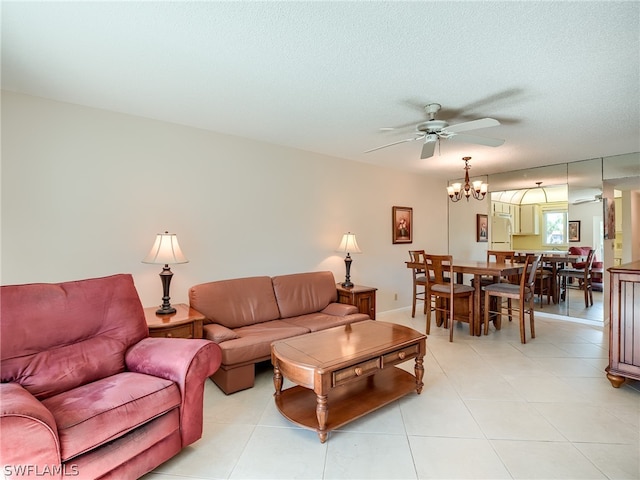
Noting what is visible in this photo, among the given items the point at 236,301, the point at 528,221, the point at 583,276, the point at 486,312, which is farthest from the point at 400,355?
the point at 528,221

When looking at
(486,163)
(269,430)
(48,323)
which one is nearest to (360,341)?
(269,430)

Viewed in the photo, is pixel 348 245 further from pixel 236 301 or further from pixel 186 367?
pixel 186 367

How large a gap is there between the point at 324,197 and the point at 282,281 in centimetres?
140

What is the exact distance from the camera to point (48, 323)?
180 cm

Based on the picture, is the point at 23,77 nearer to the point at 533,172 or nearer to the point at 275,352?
the point at 275,352

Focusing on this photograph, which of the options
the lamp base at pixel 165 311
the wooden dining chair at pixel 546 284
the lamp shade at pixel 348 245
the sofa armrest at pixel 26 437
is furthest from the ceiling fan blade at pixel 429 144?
the wooden dining chair at pixel 546 284

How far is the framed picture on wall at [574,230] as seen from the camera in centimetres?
487

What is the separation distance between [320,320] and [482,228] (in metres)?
4.63

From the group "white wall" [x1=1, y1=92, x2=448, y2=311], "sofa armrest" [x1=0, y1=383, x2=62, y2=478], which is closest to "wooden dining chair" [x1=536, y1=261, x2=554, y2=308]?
"white wall" [x1=1, y1=92, x2=448, y2=311]

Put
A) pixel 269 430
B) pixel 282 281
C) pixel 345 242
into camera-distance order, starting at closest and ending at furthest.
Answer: pixel 269 430 < pixel 282 281 < pixel 345 242

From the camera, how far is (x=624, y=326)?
2.57 meters

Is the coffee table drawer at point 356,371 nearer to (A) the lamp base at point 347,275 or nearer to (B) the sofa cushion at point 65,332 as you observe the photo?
(B) the sofa cushion at point 65,332

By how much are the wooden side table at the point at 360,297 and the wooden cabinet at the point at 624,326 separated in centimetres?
224

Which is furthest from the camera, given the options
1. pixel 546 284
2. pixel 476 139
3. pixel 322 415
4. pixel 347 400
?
pixel 546 284
